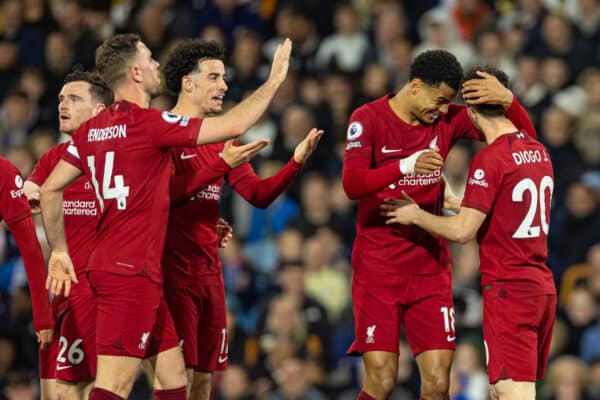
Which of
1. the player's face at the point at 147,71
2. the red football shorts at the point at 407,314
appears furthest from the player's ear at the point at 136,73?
the red football shorts at the point at 407,314

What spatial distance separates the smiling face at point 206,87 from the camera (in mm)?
7719

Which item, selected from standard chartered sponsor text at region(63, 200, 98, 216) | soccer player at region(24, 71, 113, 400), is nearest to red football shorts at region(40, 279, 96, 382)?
soccer player at region(24, 71, 113, 400)

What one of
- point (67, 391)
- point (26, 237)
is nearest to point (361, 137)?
point (26, 237)

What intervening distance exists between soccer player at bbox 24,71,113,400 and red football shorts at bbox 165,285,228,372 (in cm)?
57

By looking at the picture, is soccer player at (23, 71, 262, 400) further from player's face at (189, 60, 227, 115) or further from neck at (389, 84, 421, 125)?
neck at (389, 84, 421, 125)

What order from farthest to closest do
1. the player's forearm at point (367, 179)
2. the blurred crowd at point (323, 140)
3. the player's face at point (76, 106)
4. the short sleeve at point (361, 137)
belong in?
1. the blurred crowd at point (323, 140)
2. the player's face at point (76, 106)
3. the short sleeve at point (361, 137)
4. the player's forearm at point (367, 179)

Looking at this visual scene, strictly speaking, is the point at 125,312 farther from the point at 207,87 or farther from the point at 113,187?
the point at 207,87

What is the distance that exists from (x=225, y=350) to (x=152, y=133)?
5.57 ft

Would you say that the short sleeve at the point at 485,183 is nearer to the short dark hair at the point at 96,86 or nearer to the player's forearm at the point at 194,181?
the player's forearm at the point at 194,181

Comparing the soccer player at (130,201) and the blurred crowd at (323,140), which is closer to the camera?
the soccer player at (130,201)

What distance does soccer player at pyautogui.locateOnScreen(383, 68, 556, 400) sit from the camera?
7.08 metres

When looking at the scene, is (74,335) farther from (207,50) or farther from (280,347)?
(280,347)

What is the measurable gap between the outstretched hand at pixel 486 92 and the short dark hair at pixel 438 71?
0.13 metres

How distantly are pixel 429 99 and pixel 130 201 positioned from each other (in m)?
1.90
